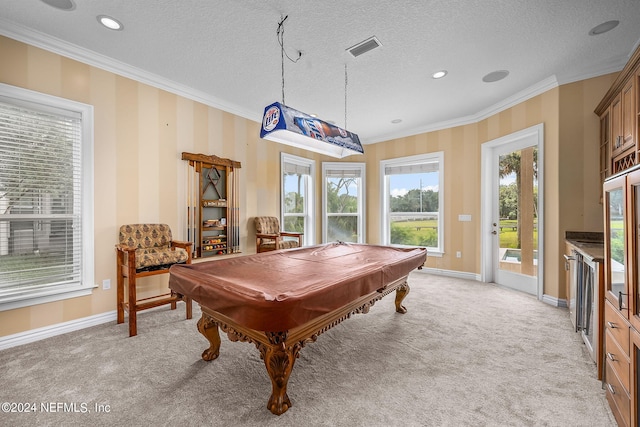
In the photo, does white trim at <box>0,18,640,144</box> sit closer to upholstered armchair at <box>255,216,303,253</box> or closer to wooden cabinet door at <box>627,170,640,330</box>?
upholstered armchair at <box>255,216,303,253</box>

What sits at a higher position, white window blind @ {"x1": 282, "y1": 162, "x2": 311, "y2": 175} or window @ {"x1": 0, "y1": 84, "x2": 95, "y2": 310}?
white window blind @ {"x1": 282, "y1": 162, "x2": 311, "y2": 175}

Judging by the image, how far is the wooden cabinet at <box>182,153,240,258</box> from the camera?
3613 mm

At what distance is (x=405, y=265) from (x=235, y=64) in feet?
9.18

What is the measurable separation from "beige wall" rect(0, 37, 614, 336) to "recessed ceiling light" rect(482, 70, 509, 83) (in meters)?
0.68

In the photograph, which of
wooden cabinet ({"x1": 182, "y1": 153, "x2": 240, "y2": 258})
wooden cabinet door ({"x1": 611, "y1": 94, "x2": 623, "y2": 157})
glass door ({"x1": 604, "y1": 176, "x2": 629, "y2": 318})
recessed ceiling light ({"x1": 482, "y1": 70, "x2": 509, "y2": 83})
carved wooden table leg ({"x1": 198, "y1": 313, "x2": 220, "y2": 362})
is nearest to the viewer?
glass door ({"x1": 604, "y1": 176, "x2": 629, "y2": 318})

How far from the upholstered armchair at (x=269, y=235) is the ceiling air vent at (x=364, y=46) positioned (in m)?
2.60

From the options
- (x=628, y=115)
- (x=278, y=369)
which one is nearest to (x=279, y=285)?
(x=278, y=369)

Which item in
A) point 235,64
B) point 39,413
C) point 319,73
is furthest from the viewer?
point 319,73

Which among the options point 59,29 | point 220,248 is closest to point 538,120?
point 220,248

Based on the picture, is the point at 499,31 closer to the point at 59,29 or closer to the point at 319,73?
the point at 319,73

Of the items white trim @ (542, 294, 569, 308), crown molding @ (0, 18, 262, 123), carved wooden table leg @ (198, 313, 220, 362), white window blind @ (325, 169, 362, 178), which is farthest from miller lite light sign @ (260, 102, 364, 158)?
white trim @ (542, 294, 569, 308)

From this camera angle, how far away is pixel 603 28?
2348 millimetres

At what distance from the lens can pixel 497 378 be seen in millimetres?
1826

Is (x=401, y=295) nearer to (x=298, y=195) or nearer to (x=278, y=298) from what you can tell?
(x=278, y=298)
